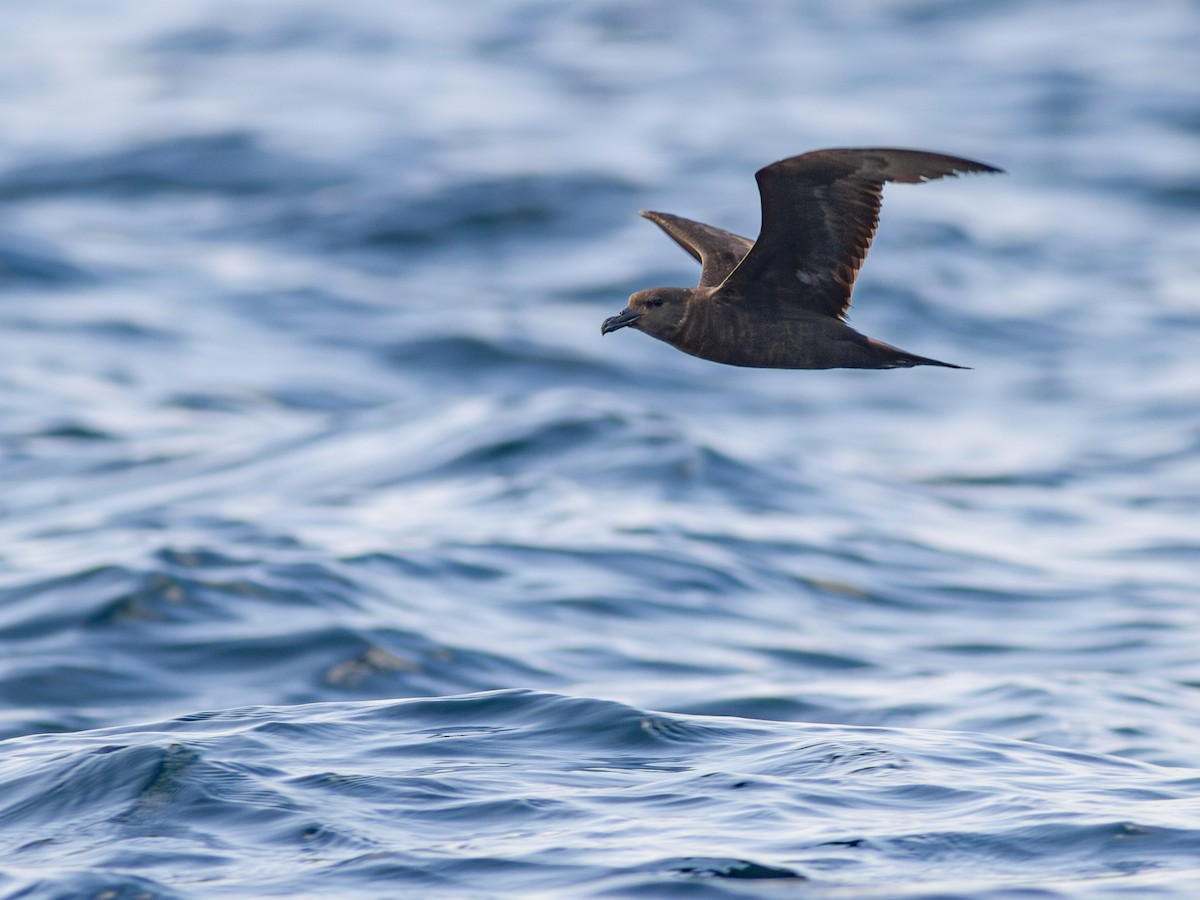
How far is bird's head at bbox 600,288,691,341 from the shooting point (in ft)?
22.9

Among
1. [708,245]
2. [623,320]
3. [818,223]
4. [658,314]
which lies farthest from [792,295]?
[708,245]

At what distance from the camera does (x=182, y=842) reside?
598 centimetres

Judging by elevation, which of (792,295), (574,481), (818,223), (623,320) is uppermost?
(818,223)

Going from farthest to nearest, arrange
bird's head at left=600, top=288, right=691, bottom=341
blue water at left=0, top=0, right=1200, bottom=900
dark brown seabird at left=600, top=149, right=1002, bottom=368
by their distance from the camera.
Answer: bird's head at left=600, top=288, right=691, bottom=341, dark brown seabird at left=600, top=149, right=1002, bottom=368, blue water at left=0, top=0, right=1200, bottom=900

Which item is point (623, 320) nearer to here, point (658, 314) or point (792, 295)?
point (658, 314)

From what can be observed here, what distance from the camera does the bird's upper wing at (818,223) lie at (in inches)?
246

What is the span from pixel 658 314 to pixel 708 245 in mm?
963

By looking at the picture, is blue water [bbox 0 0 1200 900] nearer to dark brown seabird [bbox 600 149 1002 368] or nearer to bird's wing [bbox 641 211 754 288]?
dark brown seabird [bbox 600 149 1002 368]

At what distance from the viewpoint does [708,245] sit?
789cm

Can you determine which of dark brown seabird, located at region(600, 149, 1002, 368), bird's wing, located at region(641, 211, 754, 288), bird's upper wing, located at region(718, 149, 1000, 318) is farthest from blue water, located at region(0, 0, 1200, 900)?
bird's wing, located at region(641, 211, 754, 288)

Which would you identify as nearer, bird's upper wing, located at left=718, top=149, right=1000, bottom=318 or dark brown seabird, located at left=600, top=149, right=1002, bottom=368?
bird's upper wing, located at left=718, top=149, right=1000, bottom=318

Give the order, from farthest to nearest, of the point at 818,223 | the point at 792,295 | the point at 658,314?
1. the point at 658,314
2. the point at 792,295
3. the point at 818,223

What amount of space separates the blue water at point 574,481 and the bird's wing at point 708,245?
193cm

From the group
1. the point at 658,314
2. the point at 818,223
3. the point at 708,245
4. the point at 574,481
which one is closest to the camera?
the point at 818,223
